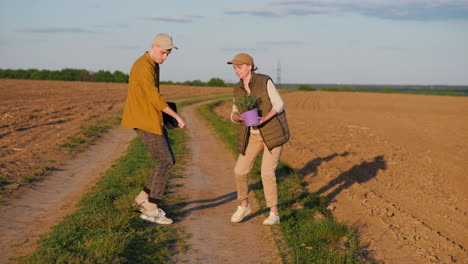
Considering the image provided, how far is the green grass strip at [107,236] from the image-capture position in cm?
489

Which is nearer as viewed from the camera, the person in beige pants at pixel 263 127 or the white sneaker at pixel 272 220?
the person in beige pants at pixel 263 127

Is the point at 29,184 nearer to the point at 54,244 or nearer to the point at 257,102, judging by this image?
the point at 54,244

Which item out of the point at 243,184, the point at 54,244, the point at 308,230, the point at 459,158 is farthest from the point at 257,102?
the point at 459,158

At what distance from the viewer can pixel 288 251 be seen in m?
5.52

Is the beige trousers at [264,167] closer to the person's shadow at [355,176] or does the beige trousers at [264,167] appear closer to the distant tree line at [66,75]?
the person's shadow at [355,176]

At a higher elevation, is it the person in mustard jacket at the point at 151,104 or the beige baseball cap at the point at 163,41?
the beige baseball cap at the point at 163,41

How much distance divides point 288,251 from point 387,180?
6494 millimetres

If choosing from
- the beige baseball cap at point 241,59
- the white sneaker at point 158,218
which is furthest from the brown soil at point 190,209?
the beige baseball cap at point 241,59

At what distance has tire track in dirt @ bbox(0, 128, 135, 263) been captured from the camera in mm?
5570

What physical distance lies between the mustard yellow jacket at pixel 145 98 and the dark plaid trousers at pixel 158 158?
11 cm

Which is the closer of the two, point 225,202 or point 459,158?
point 225,202

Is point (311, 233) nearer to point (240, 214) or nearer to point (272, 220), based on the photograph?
point (272, 220)

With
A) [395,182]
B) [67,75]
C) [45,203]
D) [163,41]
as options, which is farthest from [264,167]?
[67,75]

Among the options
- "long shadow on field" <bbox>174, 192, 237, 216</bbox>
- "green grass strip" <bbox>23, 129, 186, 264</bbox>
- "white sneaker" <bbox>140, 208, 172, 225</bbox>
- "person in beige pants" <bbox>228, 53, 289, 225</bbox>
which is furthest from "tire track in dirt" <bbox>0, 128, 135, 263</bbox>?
"person in beige pants" <bbox>228, 53, 289, 225</bbox>
